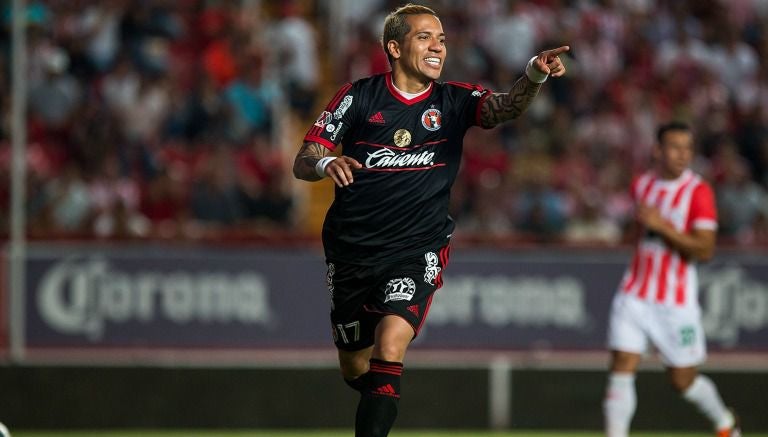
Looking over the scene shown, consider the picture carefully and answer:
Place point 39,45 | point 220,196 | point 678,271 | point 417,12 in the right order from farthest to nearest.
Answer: point 39,45 → point 220,196 → point 678,271 → point 417,12

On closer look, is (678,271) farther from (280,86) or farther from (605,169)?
(280,86)

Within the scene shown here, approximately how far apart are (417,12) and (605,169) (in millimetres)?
8639

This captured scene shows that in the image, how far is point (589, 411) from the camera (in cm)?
1185

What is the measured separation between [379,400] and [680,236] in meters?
3.02

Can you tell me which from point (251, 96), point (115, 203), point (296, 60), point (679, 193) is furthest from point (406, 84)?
point (296, 60)

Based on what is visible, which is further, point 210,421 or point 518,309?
point 518,309

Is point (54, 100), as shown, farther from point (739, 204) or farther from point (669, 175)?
point (669, 175)

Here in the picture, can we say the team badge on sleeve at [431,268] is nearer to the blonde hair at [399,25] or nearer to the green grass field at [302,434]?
the blonde hair at [399,25]

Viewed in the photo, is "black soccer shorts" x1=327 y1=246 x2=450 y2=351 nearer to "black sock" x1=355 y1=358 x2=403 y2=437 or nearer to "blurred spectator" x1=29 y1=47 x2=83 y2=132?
"black sock" x1=355 y1=358 x2=403 y2=437

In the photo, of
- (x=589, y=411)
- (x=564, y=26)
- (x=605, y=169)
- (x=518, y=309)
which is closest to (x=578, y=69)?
(x=564, y=26)

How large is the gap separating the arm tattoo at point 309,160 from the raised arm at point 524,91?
0.87 meters

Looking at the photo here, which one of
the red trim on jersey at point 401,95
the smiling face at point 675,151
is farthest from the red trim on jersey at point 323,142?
the smiling face at point 675,151

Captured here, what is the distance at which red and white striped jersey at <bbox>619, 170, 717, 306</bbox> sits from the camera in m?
9.59

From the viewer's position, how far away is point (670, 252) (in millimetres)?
9609
